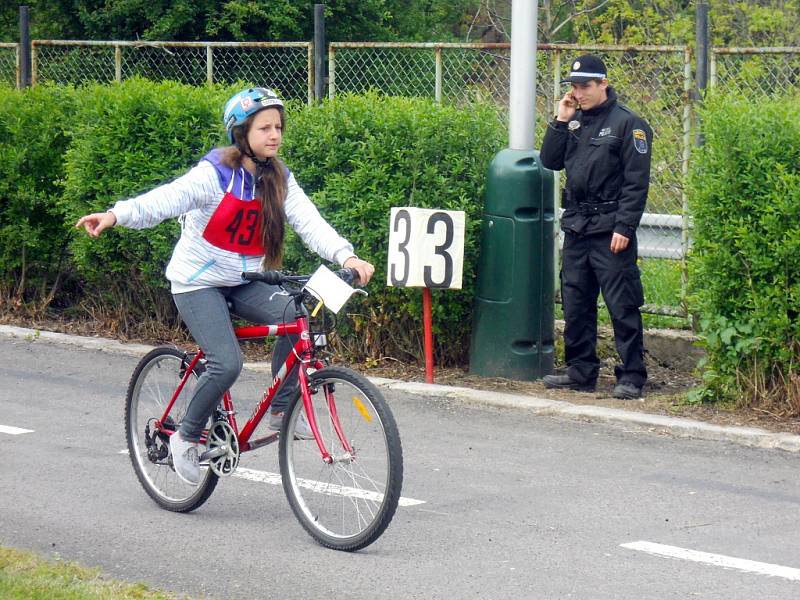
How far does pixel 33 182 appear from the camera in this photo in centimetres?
1140

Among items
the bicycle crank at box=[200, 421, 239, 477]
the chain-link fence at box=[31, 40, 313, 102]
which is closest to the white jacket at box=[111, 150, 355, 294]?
the bicycle crank at box=[200, 421, 239, 477]

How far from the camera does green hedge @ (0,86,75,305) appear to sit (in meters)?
11.4

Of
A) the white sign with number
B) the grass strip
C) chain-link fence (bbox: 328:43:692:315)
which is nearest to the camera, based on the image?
the grass strip

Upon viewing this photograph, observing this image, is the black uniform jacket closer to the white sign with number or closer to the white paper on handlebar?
the white sign with number

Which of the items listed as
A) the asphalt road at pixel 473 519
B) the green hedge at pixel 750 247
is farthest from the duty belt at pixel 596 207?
the asphalt road at pixel 473 519

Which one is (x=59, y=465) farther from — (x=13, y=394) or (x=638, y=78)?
(x=638, y=78)

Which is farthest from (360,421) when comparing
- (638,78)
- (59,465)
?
A: (638,78)

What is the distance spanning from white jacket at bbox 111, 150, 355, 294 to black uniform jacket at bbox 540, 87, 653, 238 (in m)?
2.94

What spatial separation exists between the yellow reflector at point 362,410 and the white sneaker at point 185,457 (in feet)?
3.08

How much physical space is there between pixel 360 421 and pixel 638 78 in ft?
18.4

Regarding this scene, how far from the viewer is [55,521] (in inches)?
240

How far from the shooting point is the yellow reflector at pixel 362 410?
17.8ft

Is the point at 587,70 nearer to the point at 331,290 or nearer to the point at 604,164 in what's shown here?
the point at 604,164

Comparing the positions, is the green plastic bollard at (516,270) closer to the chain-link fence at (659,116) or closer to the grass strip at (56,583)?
the chain-link fence at (659,116)
